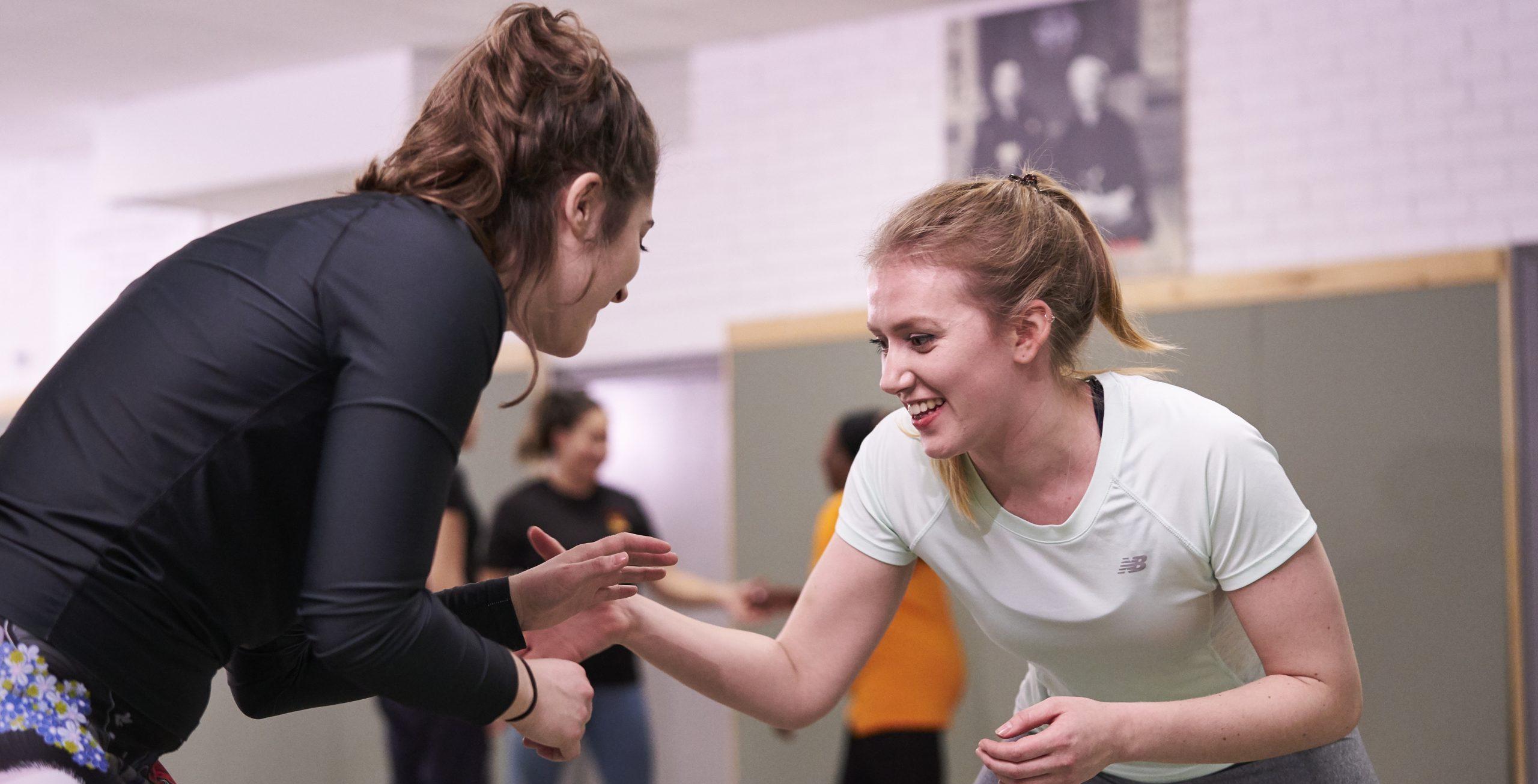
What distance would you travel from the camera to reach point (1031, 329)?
164 cm

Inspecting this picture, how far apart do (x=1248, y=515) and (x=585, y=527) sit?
2822mm

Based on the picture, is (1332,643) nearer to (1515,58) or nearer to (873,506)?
(873,506)

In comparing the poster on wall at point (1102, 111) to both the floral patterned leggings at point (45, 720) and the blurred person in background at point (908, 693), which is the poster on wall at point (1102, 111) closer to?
the blurred person in background at point (908, 693)

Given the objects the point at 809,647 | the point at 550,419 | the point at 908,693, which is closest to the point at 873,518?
the point at 809,647

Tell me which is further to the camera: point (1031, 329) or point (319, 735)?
point (319, 735)

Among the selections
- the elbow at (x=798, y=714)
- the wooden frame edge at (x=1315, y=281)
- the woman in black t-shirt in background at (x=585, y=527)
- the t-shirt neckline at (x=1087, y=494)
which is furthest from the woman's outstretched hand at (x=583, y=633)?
the wooden frame edge at (x=1315, y=281)

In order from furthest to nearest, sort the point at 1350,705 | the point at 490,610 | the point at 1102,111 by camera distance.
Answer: the point at 1102,111
the point at 1350,705
the point at 490,610

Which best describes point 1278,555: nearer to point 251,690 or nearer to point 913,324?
point 913,324

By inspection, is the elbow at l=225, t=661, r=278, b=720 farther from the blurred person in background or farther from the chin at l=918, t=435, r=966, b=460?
the blurred person in background

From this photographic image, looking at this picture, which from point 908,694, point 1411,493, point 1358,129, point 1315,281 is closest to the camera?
point 908,694

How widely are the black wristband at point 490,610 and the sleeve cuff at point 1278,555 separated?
Answer: 0.86 metres

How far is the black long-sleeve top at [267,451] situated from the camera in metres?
1.02

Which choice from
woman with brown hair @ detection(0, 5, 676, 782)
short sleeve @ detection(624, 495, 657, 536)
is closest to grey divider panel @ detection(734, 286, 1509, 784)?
short sleeve @ detection(624, 495, 657, 536)

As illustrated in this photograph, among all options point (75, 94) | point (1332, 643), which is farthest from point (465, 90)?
point (75, 94)
